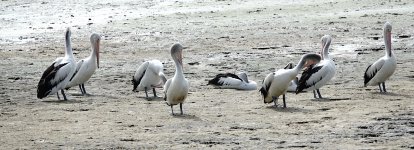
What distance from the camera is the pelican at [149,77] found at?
50.9 ft

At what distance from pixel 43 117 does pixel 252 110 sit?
2.84 metres

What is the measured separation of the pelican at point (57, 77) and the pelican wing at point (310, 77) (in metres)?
3.59

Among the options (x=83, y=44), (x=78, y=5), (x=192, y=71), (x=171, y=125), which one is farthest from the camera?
(x=78, y=5)

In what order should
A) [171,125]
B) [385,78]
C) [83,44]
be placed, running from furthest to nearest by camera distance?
1. [83,44]
2. [385,78]
3. [171,125]

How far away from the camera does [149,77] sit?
1548 centimetres

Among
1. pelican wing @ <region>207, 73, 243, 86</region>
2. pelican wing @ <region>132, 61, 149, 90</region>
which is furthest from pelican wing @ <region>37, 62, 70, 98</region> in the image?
pelican wing @ <region>207, 73, 243, 86</region>

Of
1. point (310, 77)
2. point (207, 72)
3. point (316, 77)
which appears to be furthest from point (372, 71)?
point (207, 72)

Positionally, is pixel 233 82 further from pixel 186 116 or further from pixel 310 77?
pixel 186 116

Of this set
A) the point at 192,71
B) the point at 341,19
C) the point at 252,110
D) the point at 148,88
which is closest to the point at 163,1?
the point at 341,19

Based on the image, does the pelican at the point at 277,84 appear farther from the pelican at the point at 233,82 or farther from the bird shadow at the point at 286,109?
the pelican at the point at 233,82

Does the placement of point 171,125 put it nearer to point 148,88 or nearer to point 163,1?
point 148,88

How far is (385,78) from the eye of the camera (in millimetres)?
15297

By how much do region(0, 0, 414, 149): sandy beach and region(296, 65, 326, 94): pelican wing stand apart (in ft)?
0.85

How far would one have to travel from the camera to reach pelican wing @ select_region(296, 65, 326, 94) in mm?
14906
